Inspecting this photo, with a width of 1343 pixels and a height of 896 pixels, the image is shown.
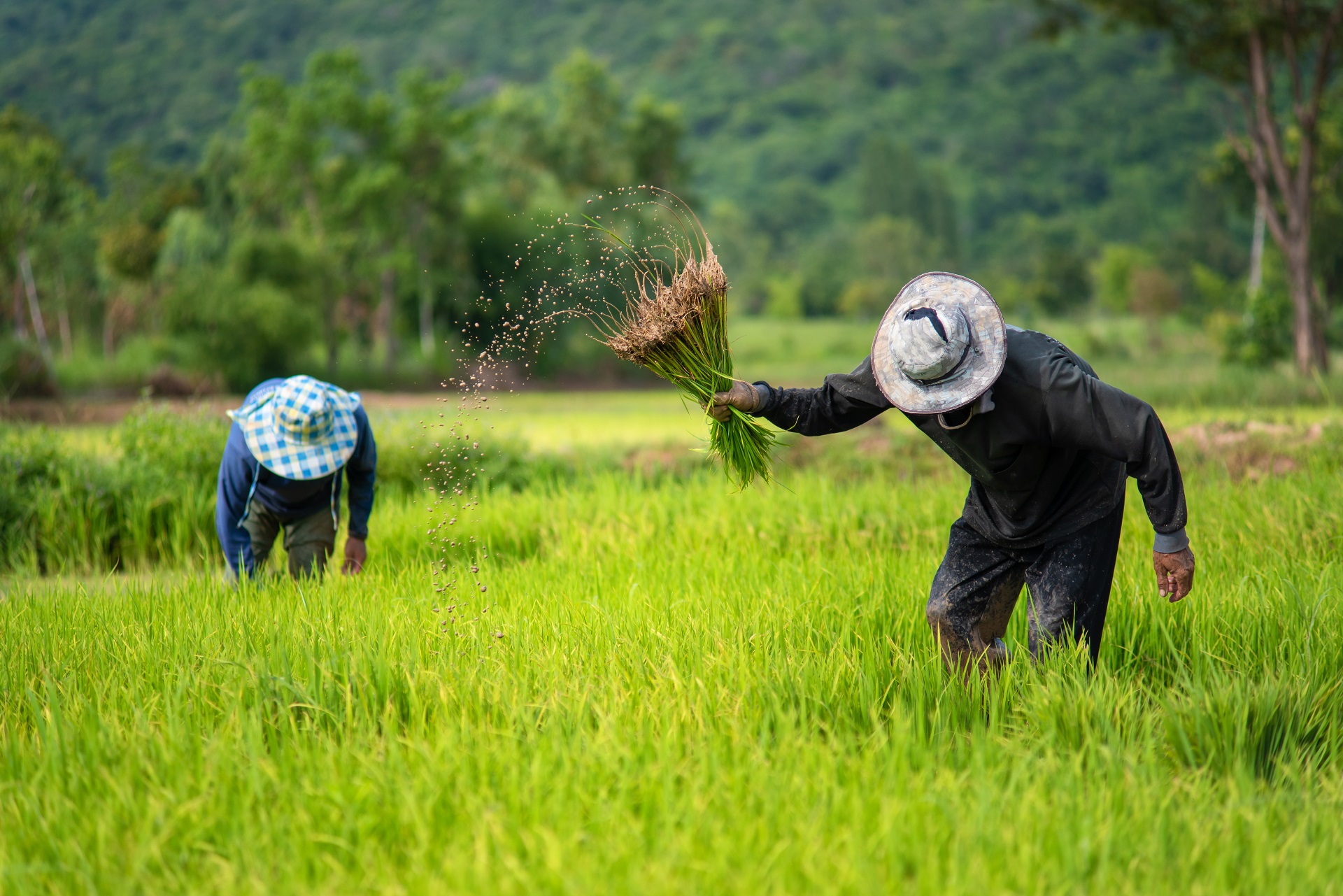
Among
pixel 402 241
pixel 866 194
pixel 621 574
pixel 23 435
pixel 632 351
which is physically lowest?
pixel 621 574

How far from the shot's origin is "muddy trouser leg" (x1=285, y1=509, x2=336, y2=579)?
4.56 meters

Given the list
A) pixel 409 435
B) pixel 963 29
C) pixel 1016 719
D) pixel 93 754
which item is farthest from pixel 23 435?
pixel 963 29

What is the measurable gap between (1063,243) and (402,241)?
54650 millimetres

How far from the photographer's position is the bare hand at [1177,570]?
2.79 metres

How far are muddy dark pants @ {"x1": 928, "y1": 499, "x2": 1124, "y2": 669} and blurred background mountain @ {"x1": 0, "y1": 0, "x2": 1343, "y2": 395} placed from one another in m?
1.59

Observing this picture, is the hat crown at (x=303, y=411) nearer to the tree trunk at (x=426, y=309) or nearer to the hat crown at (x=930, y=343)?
the hat crown at (x=930, y=343)

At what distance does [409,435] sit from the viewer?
7617 mm

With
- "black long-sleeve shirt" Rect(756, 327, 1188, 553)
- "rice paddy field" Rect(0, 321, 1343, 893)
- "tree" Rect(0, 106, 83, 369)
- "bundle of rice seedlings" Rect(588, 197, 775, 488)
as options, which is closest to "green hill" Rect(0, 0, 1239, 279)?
"tree" Rect(0, 106, 83, 369)

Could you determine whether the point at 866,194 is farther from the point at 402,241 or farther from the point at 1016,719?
the point at 1016,719

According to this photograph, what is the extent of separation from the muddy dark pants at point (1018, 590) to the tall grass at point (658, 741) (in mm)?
119

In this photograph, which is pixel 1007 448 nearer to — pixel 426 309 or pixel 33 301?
pixel 33 301

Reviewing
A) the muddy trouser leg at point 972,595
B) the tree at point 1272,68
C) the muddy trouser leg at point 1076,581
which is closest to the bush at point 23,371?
the muddy trouser leg at point 972,595

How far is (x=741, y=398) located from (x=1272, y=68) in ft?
53.8

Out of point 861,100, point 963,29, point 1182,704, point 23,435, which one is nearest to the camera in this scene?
point 1182,704
